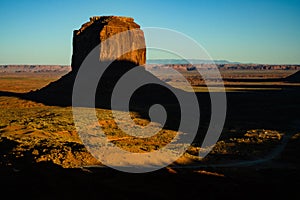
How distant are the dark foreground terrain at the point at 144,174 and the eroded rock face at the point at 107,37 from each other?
18893 mm

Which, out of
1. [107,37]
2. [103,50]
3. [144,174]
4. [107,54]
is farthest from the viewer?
→ [107,37]

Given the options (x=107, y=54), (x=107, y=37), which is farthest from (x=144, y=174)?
(x=107, y=37)

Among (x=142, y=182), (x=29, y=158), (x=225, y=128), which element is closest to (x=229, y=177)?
(x=142, y=182)

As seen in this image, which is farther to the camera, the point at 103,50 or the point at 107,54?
the point at 107,54

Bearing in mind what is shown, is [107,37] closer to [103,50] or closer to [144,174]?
[103,50]

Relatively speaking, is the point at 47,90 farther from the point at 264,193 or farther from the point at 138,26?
the point at 264,193

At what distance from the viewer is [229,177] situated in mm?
11812

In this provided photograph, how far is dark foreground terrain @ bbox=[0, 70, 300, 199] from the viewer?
8.96 m

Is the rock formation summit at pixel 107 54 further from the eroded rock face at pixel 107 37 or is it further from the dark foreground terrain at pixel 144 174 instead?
the dark foreground terrain at pixel 144 174

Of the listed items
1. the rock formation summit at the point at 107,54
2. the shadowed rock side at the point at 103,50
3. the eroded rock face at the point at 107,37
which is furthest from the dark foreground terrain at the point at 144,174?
the eroded rock face at the point at 107,37

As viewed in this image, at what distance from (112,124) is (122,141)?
230 inches

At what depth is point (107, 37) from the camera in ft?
146

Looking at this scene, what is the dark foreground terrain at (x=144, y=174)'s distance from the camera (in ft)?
29.4

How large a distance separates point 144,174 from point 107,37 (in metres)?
35.2
